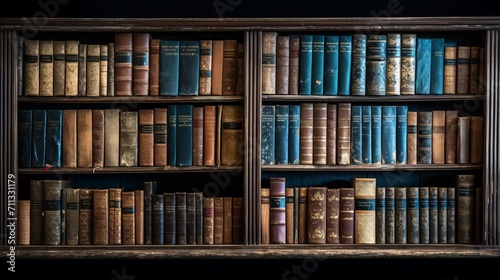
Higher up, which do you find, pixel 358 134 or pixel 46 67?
pixel 46 67

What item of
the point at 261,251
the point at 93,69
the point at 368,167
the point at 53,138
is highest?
the point at 93,69

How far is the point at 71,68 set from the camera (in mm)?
2789

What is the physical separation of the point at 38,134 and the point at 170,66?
70cm

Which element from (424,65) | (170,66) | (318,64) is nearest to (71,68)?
(170,66)

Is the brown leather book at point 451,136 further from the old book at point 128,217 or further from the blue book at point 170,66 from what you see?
the old book at point 128,217

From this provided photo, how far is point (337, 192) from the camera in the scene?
9.23ft

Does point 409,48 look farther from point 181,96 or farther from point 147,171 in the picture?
point 147,171

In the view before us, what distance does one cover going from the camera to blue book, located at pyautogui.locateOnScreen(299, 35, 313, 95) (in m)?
2.80

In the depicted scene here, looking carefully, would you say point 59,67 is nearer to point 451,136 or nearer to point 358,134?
point 358,134

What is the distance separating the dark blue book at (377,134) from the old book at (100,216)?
129 cm

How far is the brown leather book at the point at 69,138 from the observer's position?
2803mm
